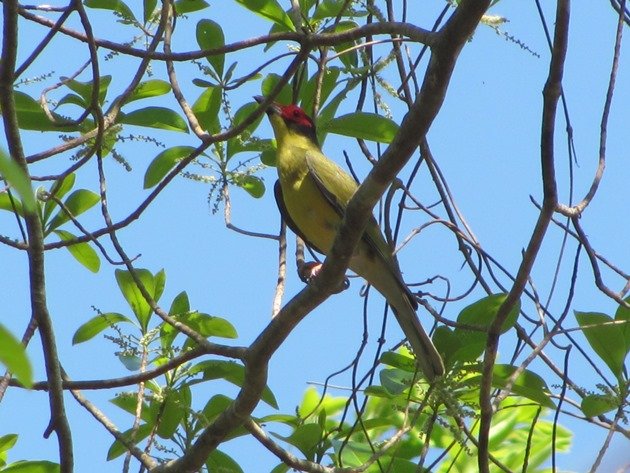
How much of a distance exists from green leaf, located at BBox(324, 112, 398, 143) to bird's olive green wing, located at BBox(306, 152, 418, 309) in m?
0.91

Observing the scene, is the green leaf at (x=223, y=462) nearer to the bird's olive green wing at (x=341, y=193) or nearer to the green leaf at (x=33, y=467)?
the green leaf at (x=33, y=467)

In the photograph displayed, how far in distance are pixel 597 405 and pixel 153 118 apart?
2.15 meters

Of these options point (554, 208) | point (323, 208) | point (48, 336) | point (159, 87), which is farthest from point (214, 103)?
point (554, 208)

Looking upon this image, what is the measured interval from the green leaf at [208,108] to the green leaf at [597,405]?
208cm

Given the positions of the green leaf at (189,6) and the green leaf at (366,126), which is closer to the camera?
the green leaf at (366,126)

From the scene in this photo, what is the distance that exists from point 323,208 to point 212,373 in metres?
1.52

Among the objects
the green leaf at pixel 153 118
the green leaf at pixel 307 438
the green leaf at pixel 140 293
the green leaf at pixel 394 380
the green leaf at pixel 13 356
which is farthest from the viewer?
the green leaf at pixel 140 293

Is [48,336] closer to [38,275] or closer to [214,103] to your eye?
[38,275]

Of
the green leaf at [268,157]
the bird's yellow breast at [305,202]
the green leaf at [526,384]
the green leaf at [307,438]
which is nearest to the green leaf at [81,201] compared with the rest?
the green leaf at [268,157]

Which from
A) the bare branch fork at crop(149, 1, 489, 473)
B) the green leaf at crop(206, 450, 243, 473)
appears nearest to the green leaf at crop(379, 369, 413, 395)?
the bare branch fork at crop(149, 1, 489, 473)

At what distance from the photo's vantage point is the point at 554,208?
100 inches

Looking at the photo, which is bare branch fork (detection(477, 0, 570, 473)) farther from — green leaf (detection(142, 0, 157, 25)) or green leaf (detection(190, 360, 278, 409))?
green leaf (detection(142, 0, 157, 25))

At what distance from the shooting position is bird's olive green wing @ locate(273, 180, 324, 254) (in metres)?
5.06

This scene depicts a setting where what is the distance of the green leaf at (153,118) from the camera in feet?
12.5
